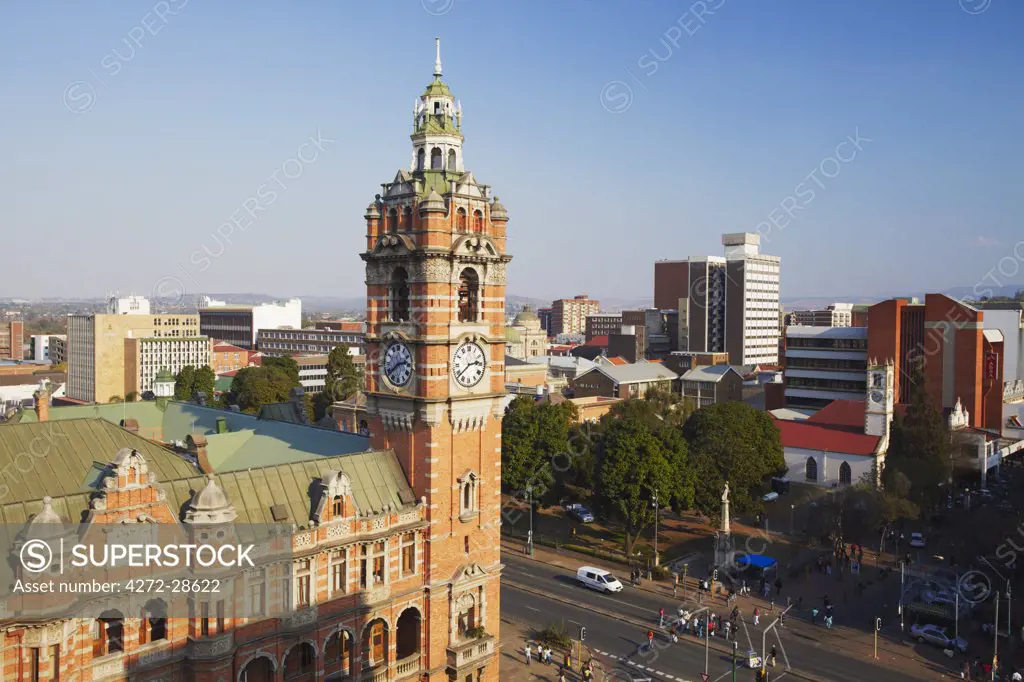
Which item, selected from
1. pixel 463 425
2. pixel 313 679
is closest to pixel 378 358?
pixel 463 425

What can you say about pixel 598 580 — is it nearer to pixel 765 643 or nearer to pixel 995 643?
pixel 765 643

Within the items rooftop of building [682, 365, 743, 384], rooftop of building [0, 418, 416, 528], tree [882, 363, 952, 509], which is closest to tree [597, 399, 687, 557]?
tree [882, 363, 952, 509]

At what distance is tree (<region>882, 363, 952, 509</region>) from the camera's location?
92812 millimetres

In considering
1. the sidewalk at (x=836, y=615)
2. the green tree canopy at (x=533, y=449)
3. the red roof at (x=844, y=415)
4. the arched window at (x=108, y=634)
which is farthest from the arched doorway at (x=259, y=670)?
the red roof at (x=844, y=415)

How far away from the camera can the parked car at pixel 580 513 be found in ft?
315

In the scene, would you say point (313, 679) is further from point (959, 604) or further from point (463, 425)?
point (959, 604)

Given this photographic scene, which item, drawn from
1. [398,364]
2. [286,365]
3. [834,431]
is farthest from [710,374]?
[398,364]

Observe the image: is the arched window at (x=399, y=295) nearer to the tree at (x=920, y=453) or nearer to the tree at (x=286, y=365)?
the tree at (x=920, y=453)

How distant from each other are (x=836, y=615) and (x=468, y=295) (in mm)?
42643

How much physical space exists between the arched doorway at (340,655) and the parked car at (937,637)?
43.2m

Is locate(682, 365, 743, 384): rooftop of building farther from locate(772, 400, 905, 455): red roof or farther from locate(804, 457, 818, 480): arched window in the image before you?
locate(804, 457, 818, 480): arched window

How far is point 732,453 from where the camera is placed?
87250mm

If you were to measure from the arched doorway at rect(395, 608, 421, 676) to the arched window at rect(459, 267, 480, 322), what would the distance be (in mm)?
17544

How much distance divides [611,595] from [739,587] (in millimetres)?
11632
